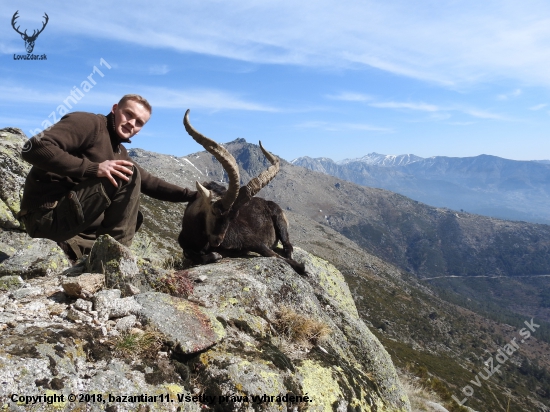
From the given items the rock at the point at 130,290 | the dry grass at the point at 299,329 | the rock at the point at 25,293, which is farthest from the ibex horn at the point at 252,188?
the rock at the point at 25,293

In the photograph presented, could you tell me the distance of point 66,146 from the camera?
581cm

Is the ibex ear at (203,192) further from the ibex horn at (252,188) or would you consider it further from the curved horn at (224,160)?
the ibex horn at (252,188)

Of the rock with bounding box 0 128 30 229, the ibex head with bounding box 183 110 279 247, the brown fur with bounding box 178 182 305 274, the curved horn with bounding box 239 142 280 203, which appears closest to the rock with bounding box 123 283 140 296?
the brown fur with bounding box 178 182 305 274

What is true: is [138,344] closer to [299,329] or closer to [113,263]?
[113,263]

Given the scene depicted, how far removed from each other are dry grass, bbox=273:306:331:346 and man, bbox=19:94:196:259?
11.1 feet

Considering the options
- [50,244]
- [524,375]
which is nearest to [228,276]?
[50,244]

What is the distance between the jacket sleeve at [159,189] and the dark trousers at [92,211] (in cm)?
132

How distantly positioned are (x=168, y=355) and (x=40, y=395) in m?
1.29

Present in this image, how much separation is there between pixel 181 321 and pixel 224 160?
5.68 meters

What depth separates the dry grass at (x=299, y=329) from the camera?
5723 millimetres

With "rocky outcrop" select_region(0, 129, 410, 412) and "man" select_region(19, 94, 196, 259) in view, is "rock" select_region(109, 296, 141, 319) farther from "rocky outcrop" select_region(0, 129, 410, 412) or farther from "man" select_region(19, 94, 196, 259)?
A: "man" select_region(19, 94, 196, 259)

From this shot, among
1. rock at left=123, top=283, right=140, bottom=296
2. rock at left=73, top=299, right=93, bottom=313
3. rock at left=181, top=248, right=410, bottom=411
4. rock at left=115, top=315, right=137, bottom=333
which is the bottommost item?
rock at left=181, top=248, right=410, bottom=411

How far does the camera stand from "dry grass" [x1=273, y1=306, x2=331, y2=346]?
5.72 meters

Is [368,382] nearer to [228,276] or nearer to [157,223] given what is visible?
[228,276]
